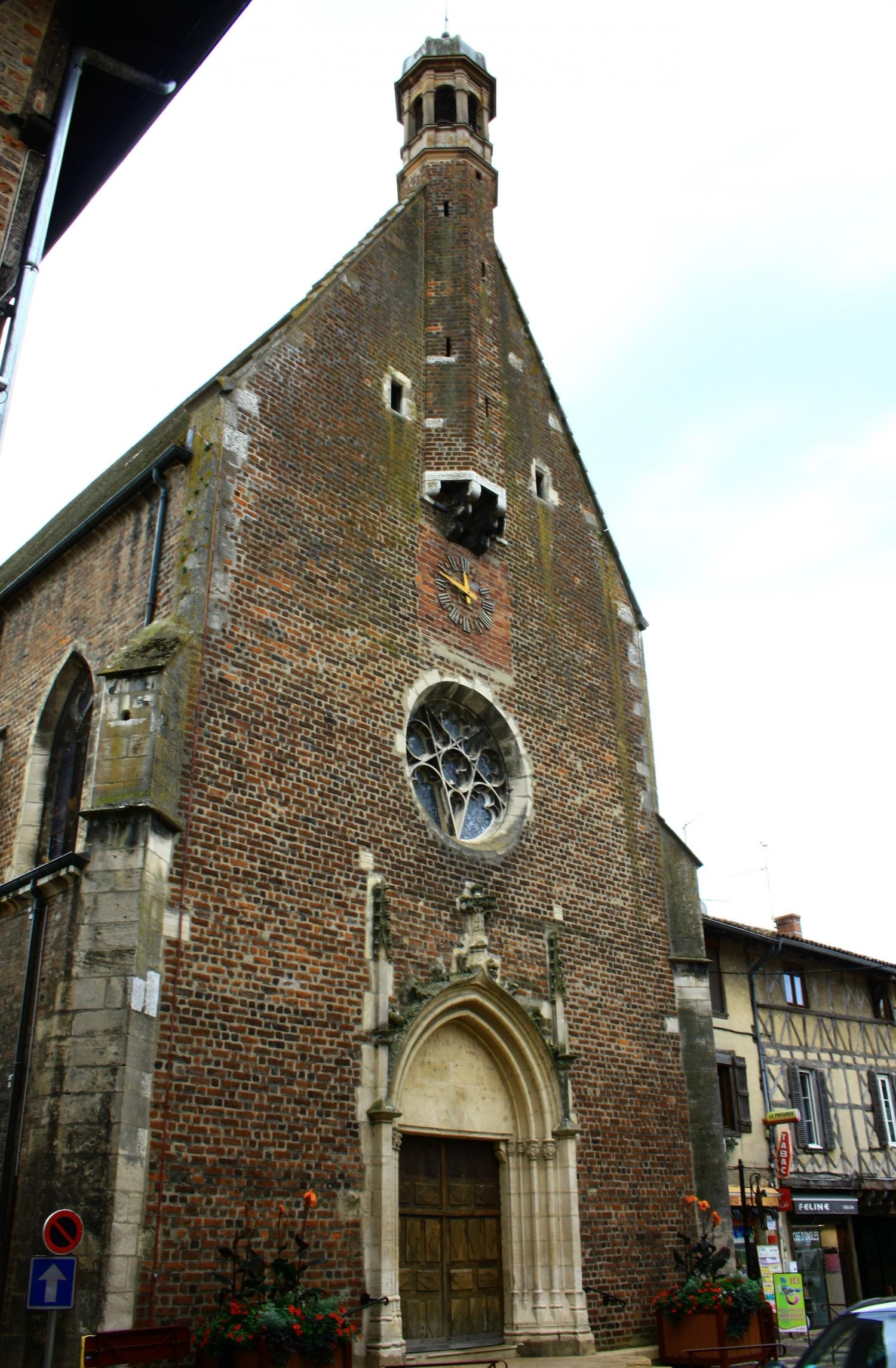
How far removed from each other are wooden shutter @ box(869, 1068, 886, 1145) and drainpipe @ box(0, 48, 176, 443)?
22.2 metres

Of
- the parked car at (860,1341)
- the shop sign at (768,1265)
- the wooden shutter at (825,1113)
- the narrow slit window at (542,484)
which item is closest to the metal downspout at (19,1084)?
the parked car at (860,1341)

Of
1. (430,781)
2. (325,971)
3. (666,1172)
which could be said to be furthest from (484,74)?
(666,1172)

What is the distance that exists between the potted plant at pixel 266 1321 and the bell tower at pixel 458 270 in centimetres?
901

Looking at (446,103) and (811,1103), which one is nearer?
(446,103)

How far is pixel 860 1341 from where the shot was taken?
5371mm

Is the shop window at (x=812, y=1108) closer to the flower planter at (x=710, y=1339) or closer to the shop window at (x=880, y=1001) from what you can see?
the shop window at (x=880, y=1001)

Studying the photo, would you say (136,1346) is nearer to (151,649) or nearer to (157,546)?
(151,649)

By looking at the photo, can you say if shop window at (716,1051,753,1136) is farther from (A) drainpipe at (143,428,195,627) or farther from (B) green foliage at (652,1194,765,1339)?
(A) drainpipe at (143,428,195,627)

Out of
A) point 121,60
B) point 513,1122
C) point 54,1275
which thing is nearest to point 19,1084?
point 54,1275

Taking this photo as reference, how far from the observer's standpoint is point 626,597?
18.0 metres

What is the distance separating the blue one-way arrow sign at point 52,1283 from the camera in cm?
761

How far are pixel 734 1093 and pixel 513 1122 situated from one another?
9237 mm

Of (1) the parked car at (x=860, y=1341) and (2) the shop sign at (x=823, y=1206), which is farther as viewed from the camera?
(2) the shop sign at (x=823, y=1206)

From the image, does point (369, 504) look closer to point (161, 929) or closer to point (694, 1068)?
point (161, 929)
